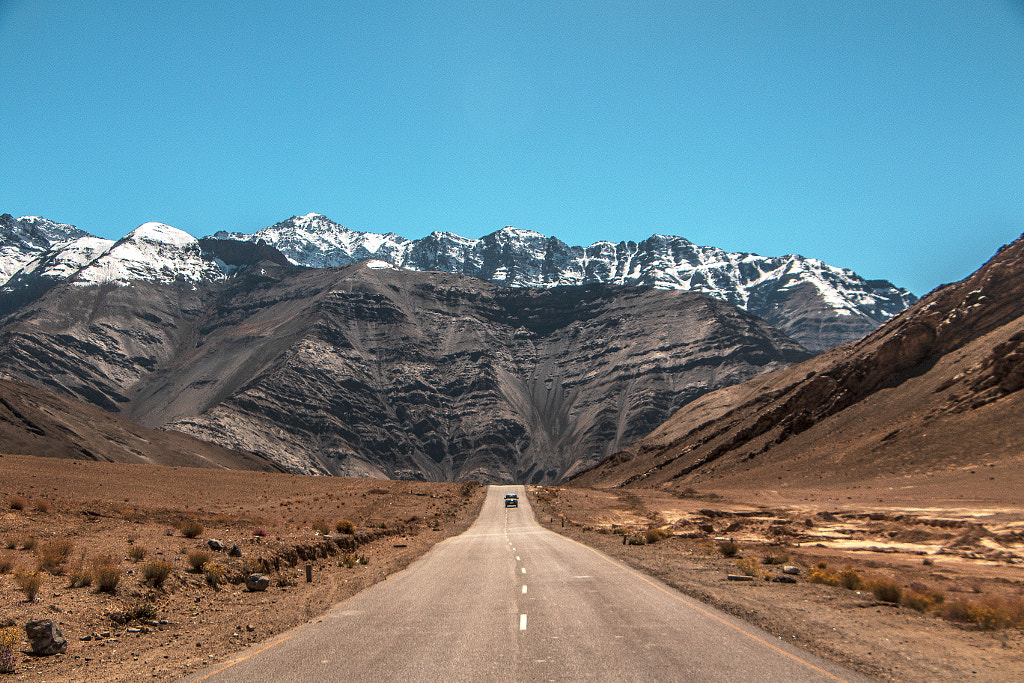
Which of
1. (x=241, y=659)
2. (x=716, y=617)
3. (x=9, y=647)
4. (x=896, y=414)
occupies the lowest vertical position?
(x=241, y=659)

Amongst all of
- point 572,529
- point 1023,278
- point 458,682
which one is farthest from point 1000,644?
point 1023,278

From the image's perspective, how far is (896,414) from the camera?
76938 millimetres

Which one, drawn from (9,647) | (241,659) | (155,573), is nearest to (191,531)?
(155,573)

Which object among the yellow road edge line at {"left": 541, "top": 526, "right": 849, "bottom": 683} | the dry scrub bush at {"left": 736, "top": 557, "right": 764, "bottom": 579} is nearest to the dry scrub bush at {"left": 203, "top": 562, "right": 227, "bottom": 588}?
the yellow road edge line at {"left": 541, "top": 526, "right": 849, "bottom": 683}

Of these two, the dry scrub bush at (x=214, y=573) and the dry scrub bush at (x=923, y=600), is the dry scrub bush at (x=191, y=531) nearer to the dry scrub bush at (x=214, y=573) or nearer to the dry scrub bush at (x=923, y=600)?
the dry scrub bush at (x=214, y=573)

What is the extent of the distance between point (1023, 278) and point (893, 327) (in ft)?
59.4

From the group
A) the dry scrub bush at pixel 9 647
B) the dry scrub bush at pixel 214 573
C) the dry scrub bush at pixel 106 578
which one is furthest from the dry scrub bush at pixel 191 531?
the dry scrub bush at pixel 9 647

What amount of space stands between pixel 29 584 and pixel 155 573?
2.88 meters

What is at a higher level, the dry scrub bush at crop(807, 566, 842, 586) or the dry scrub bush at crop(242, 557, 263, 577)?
the dry scrub bush at crop(807, 566, 842, 586)

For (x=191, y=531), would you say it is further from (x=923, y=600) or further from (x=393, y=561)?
(x=923, y=600)

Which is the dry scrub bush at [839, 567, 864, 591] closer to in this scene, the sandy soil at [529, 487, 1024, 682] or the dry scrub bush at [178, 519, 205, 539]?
the sandy soil at [529, 487, 1024, 682]

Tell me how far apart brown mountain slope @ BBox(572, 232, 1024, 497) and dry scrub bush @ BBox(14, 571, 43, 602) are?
54889 millimetres

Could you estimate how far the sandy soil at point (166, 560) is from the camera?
12121 millimetres

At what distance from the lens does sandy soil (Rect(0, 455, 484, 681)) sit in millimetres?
12121
